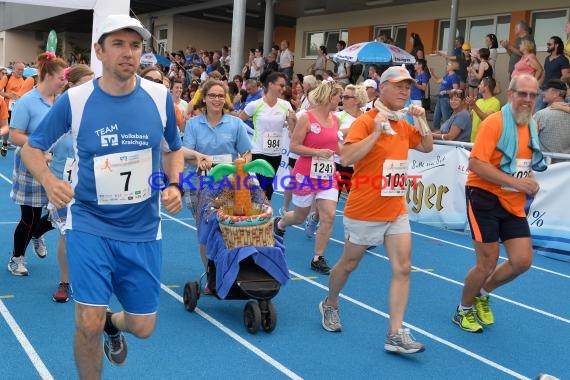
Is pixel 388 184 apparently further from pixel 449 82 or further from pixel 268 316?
pixel 449 82

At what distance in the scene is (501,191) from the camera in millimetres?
5223

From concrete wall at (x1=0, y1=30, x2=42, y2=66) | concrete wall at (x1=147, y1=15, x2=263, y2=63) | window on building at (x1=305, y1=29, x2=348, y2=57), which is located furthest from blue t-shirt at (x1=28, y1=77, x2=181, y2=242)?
concrete wall at (x1=0, y1=30, x2=42, y2=66)

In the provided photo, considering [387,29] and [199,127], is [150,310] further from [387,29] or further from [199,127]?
[387,29]

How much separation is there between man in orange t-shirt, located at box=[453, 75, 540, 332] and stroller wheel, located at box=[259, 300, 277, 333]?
1.61 metres

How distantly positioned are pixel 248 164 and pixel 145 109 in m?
1.83

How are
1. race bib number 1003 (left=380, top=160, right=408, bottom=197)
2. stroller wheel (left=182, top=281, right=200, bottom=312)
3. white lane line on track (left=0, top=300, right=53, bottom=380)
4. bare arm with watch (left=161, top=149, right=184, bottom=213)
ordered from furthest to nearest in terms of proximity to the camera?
stroller wheel (left=182, top=281, right=200, bottom=312) → race bib number 1003 (left=380, top=160, right=408, bottom=197) → white lane line on track (left=0, top=300, right=53, bottom=380) → bare arm with watch (left=161, top=149, right=184, bottom=213)

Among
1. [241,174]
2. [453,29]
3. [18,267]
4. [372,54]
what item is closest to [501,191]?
[241,174]

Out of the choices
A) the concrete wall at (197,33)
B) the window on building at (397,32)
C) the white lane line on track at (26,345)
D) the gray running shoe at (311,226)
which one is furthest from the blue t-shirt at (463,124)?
the concrete wall at (197,33)

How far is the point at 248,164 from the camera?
526 cm

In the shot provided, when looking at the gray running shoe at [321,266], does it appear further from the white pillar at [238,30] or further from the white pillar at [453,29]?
the white pillar at [238,30]

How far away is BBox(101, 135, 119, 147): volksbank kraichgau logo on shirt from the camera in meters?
3.39

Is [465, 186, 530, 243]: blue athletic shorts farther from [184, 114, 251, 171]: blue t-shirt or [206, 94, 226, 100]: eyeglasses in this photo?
[206, 94, 226, 100]: eyeglasses

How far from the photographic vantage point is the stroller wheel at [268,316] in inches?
202

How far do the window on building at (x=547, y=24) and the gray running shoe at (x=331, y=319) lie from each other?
13950 mm
